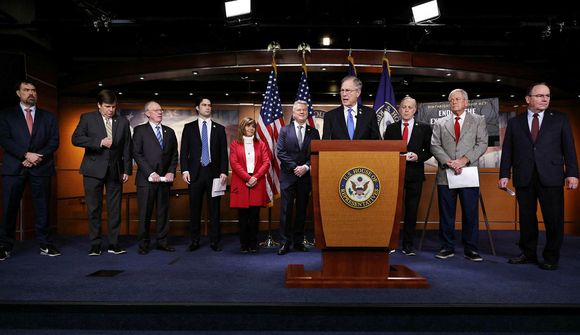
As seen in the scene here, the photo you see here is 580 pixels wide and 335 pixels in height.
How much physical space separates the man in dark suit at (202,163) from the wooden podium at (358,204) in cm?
205

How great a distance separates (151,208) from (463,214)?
3.41 meters

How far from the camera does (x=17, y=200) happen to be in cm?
457

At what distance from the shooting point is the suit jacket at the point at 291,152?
16.1ft

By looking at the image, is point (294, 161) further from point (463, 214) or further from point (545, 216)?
point (545, 216)

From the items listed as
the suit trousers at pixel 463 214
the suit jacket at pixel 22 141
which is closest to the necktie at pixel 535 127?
the suit trousers at pixel 463 214

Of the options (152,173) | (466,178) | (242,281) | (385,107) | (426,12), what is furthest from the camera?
(426,12)

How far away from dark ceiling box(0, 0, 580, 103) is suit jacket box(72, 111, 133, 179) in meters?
1.88

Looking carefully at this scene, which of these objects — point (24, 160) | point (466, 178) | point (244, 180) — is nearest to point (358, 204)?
point (466, 178)

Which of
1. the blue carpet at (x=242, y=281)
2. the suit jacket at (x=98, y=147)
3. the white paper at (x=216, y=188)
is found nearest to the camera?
the blue carpet at (x=242, y=281)

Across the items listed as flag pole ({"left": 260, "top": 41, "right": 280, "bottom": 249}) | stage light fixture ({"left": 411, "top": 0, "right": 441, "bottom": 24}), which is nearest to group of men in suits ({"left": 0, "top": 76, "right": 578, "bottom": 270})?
flag pole ({"left": 260, "top": 41, "right": 280, "bottom": 249})

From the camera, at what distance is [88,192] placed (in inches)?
189

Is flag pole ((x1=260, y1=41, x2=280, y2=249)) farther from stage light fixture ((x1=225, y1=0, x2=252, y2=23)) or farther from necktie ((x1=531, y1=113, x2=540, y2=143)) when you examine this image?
necktie ((x1=531, y1=113, x2=540, y2=143))

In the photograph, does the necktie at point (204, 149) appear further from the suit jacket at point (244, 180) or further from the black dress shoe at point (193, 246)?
the black dress shoe at point (193, 246)

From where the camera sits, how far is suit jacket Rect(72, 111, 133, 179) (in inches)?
187
